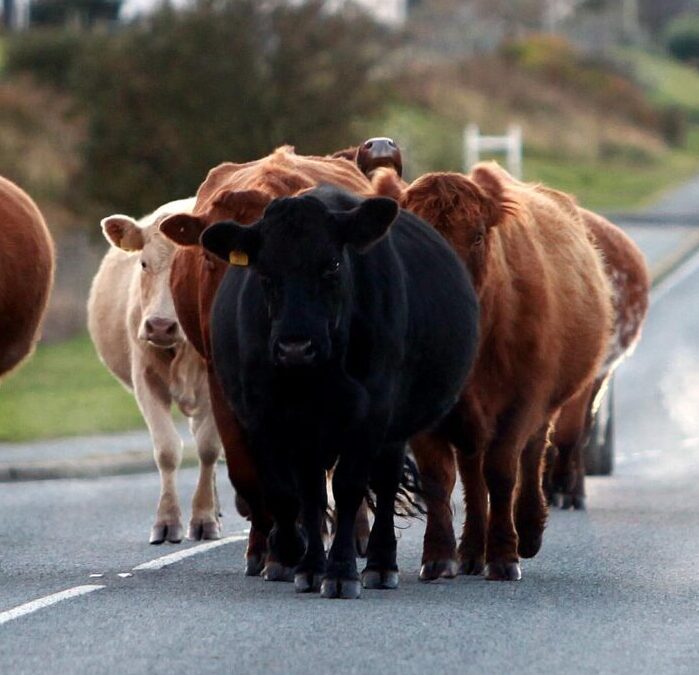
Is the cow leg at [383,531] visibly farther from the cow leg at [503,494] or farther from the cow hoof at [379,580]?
the cow leg at [503,494]

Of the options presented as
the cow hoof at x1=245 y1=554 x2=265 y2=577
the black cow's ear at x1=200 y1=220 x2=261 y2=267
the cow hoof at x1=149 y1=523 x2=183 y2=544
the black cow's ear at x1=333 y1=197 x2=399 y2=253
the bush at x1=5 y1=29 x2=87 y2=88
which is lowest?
the cow hoof at x1=245 y1=554 x2=265 y2=577

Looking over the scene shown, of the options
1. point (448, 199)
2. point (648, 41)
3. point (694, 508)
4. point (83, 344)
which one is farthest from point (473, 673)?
point (648, 41)

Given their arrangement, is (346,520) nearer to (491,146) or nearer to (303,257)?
(303,257)

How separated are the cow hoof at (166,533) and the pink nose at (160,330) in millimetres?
1037

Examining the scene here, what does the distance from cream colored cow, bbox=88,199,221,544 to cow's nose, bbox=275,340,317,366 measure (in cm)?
397

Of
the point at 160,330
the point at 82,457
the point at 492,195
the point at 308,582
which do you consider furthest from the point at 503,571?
the point at 82,457

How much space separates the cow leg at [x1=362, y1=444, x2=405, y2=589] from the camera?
10898mm

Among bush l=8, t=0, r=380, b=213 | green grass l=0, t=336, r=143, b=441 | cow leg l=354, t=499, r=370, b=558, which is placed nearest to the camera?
cow leg l=354, t=499, r=370, b=558

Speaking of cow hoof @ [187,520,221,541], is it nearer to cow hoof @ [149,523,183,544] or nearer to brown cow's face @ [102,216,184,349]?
cow hoof @ [149,523,183,544]

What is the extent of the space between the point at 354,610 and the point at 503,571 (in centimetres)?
176

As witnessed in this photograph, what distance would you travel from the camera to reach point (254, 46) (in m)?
46.9

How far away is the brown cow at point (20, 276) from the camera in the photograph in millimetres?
14266

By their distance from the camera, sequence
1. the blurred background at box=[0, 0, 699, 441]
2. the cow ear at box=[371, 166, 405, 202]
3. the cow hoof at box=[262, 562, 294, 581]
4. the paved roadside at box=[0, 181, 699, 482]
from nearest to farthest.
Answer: the cow hoof at box=[262, 562, 294, 581], the cow ear at box=[371, 166, 405, 202], the paved roadside at box=[0, 181, 699, 482], the blurred background at box=[0, 0, 699, 441]

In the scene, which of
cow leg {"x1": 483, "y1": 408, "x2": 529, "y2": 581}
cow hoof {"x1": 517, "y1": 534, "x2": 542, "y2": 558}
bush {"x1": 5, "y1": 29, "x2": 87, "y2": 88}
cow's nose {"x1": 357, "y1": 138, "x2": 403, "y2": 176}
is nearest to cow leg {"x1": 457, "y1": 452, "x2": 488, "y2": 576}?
cow leg {"x1": 483, "y1": 408, "x2": 529, "y2": 581}
